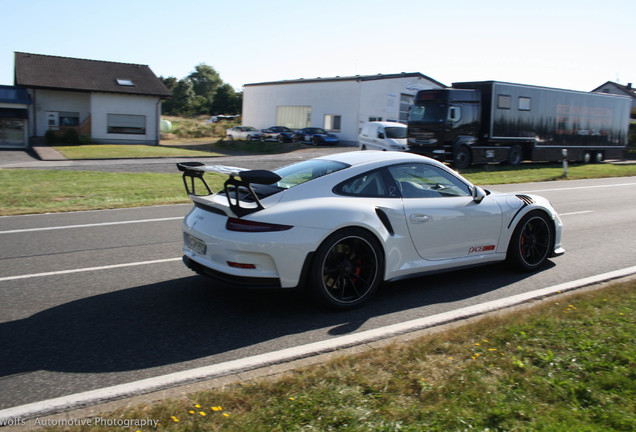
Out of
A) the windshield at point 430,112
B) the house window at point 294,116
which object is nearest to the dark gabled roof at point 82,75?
the house window at point 294,116

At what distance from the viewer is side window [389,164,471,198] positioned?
18.5 ft

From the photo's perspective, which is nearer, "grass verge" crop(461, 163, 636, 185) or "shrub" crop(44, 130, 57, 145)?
"grass verge" crop(461, 163, 636, 185)

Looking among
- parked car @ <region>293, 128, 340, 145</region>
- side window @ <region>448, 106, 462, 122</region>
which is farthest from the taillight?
parked car @ <region>293, 128, 340, 145</region>

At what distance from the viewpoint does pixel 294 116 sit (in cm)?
5006

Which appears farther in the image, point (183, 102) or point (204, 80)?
point (204, 80)

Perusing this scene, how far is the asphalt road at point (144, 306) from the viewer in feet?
13.0

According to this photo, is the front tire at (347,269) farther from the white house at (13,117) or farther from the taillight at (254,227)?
the white house at (13,117)

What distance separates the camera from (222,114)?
273 feet

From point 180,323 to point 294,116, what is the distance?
46.3 m

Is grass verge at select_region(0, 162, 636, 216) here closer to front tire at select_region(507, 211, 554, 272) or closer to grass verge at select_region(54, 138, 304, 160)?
front tire at select_region(507, 211, 554, 272)

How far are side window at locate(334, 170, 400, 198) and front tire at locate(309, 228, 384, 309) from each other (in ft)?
1.44

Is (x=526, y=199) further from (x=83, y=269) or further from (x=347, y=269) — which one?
(x=83, y=269)

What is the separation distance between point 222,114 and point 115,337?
81.4 metres

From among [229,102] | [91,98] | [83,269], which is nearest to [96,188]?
[83,269]
